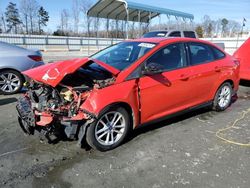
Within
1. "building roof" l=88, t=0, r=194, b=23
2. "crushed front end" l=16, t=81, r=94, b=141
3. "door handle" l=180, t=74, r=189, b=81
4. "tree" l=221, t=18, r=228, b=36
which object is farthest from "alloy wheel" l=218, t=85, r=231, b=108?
"tree" l=221, t=18, r=228, b=36

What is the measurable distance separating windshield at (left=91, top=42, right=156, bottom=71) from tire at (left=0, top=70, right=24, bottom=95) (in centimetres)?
323

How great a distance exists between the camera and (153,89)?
422 centimetres

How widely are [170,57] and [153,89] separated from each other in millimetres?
758

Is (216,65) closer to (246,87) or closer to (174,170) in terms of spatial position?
(174,170)

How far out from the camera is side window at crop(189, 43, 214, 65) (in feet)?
16.3

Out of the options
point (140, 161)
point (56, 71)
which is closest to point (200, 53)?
point (140, 161)

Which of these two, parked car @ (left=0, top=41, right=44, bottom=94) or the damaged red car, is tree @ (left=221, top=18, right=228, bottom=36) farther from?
the damaged red car

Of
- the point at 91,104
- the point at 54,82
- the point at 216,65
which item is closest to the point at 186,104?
the point at 216,65

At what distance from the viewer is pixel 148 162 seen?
11.9ft

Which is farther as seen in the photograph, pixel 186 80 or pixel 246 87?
pixel 246 87

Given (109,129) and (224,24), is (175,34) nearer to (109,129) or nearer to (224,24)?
(109,129)

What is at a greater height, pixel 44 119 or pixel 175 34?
pixel 175 34

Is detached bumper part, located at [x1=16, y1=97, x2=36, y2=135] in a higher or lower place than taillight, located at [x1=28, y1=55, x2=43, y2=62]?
lower

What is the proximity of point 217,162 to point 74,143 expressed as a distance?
2.13 m
